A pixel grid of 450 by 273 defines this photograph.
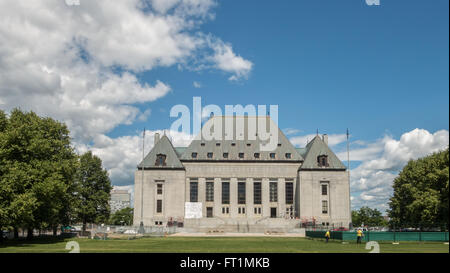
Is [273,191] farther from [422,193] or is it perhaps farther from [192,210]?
[422,193]

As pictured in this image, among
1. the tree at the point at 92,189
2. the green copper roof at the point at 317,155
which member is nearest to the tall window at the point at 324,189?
the green copper roof at the point at 317,155

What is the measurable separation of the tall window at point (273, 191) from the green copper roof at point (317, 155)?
281 inches

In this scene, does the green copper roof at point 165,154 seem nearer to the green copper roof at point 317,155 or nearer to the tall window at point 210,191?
the tall window at point 210,191

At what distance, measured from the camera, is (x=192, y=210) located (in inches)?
3531

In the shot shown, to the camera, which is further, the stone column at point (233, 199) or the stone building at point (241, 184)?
the stone column at point (233, 199)

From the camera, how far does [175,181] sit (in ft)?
294

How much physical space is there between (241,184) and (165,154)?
1755 centimetres

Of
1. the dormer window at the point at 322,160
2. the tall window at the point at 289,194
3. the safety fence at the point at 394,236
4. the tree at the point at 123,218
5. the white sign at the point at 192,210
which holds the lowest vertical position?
the tree at the point at 123,218

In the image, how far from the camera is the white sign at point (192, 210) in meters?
89.2

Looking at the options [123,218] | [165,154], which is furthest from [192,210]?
[123,218]

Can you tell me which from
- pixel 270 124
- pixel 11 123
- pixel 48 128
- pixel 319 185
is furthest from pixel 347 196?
pixel 11 123

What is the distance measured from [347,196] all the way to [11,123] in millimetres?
65591

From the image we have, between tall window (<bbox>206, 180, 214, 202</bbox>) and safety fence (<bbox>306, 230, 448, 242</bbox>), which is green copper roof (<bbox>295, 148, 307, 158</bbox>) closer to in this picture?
tall window (<bbox>206, 180, 214, 202</bbox>)
